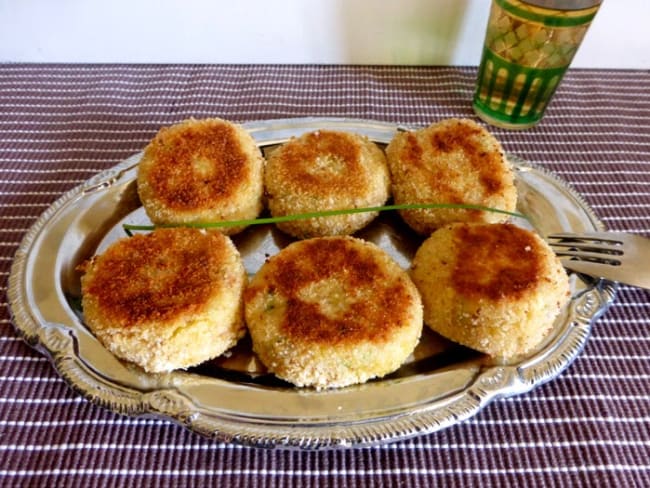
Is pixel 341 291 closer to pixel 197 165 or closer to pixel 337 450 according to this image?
pixel 337 450

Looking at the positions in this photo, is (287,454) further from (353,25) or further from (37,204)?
(353,25)

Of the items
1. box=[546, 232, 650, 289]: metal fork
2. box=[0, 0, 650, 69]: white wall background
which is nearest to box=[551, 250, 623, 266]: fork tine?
box=[546, 232, 650, 289]: metal fork

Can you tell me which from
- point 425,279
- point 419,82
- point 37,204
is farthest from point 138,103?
point 425,279

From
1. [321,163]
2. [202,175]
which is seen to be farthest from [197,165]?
[321,163]

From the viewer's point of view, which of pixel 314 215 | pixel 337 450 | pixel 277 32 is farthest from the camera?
pixel 277 32

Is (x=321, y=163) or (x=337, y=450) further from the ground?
(x=321, y=163)

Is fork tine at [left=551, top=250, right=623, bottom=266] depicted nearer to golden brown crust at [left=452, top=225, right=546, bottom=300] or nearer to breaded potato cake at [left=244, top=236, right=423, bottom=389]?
golden brown crust at [left=452, top=225, right=546, bottom=300]
